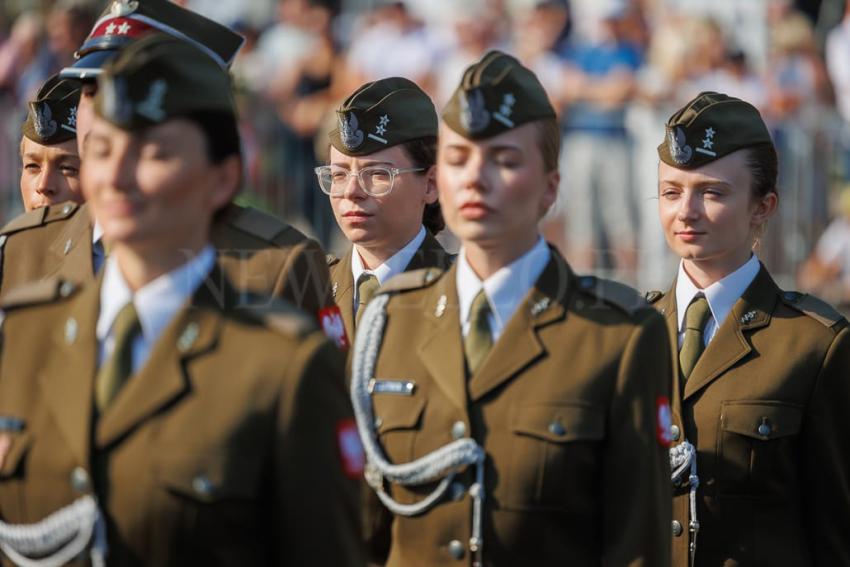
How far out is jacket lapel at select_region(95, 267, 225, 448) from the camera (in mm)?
3604

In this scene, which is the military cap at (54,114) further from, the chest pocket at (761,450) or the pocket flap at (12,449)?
the pocket flap at (12,449)

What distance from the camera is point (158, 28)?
575 cm

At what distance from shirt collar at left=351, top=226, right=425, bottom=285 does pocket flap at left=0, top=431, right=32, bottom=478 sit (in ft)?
9.28

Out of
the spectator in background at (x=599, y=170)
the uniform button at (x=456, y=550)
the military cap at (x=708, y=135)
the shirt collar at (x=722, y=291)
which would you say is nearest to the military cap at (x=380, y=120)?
the military cap at (x=708, y=135)

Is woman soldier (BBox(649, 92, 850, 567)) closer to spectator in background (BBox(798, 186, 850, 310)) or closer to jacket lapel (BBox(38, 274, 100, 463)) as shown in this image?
jacket lapel (BBox(38, 274, 100, 463))

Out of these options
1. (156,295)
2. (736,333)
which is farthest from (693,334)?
(156,295)

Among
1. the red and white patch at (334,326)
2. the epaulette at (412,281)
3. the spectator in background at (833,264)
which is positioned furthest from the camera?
the spectator in background at (833,264)

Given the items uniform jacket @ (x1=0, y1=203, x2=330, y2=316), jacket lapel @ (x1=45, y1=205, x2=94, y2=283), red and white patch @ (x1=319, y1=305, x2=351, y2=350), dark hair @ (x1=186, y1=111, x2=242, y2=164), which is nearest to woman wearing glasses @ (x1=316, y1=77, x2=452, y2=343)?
red and white patch @ (x1=319, y1=305, x2=351, y2=350)

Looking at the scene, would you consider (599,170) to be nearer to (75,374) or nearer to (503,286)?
(503,286)

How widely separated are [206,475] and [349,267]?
121 inches

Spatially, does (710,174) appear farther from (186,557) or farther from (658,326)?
(186,557)

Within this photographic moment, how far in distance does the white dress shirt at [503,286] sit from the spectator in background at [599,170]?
283 inches

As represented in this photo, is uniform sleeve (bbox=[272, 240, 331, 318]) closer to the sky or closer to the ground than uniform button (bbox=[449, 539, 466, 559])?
closer to the sky

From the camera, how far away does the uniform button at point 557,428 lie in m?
4.43
